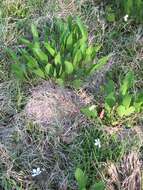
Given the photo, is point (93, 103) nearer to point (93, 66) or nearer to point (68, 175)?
point (93, 66)

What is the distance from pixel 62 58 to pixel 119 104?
0.37m

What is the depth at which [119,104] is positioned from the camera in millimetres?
2301

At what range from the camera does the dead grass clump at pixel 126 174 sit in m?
2.08

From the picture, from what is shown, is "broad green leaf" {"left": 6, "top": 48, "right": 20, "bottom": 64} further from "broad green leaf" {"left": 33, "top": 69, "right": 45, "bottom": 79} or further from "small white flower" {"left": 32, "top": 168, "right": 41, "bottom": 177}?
"small white flower" {"left": 32, "top": 168, "right": 41, "bottom": 177}

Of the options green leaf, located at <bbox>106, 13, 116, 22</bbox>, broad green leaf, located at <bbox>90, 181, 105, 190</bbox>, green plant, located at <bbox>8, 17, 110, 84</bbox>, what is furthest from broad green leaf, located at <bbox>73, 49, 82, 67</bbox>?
broad green leaf, located at <bbox>90, 181, 105, 190</bbox>

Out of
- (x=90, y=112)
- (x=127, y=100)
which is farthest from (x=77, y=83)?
(x=127, y=100)

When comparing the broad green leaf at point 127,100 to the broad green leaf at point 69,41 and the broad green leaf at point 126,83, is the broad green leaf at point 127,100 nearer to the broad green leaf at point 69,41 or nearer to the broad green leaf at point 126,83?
the broad green leaf at point 126,83

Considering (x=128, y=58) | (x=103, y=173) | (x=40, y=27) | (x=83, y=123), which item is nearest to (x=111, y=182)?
(x=103, y=173)

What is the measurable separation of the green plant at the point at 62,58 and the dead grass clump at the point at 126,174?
491 mm

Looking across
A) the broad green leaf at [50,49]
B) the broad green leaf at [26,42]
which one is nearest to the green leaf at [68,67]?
the broad green leaf at [50,49]

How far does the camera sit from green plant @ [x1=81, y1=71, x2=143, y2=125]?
2.26 metres

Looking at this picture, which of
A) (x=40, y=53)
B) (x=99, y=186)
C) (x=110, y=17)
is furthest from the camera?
(x=110, y=17)

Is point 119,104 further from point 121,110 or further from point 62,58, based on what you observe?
Answer: point 62,58

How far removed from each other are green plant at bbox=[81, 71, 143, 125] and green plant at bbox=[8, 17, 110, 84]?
18cm
